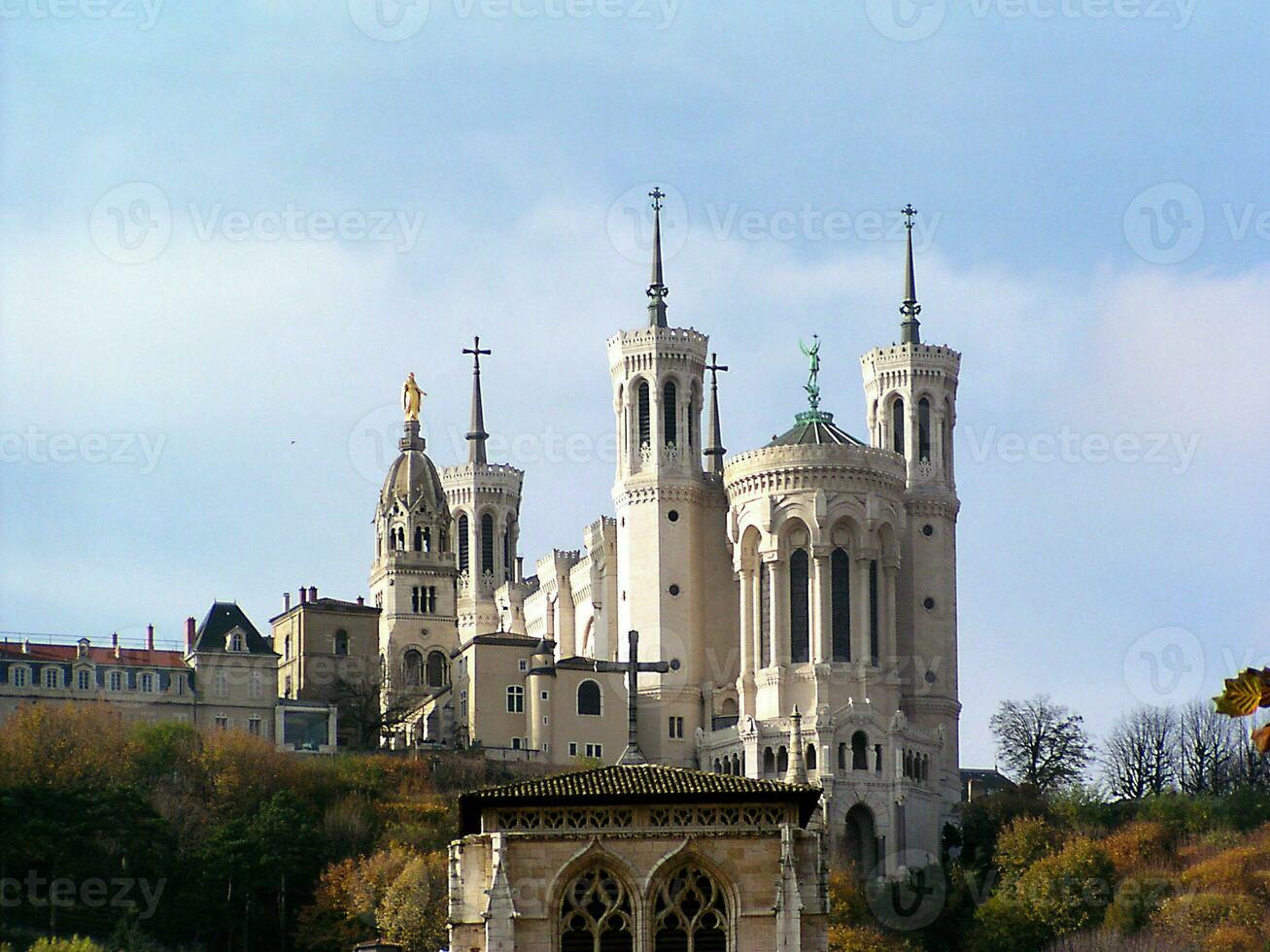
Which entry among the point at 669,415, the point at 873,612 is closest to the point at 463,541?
the point at 669,415

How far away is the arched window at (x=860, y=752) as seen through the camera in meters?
117

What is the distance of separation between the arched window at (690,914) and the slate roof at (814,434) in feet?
255

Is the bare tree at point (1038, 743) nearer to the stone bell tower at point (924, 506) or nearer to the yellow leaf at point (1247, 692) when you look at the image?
the stone bell tower at point (924, 506)

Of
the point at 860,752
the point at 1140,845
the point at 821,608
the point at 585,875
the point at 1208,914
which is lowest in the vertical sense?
the point at 1208,914

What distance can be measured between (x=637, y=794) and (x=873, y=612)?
7715 centimetres

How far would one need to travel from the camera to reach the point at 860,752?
118 m

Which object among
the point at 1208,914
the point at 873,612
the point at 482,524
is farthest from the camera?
the point at 482,524

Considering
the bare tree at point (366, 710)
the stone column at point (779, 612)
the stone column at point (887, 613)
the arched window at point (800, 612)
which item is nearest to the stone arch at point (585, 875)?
the stone column at point (779, 612)

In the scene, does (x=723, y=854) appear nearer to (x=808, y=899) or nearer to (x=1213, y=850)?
(x=808, y=899)

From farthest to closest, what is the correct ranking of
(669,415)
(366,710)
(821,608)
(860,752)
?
(669,415) → (366,710) → (821,608) → (860,752)

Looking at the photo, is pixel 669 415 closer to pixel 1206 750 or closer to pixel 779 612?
pixel 779 612

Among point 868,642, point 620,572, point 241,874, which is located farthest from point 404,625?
point 241,874

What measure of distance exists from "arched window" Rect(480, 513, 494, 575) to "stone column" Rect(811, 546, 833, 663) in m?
39.8

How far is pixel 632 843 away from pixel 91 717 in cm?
6999
